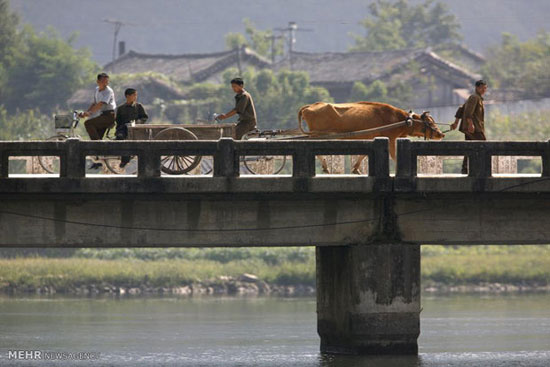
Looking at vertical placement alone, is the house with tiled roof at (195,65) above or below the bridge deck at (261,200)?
above

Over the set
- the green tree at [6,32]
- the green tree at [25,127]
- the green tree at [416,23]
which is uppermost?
the green tree at [416,23]

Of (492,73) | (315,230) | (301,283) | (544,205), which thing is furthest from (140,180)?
(492,73)

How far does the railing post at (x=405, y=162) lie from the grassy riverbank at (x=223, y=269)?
97.9 feet

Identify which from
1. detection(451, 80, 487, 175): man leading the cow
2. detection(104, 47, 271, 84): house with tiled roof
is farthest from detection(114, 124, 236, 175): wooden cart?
detection(104, 47, 271, 84): house with tiled roof

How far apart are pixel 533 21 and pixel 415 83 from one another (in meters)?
106

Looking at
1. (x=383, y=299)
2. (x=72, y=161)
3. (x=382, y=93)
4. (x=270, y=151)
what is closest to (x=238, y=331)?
(x=383, y=299)

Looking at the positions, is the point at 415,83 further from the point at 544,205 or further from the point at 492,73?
the point at 544,205

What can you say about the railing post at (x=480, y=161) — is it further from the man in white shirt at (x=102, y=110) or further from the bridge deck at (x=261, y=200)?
the man in white shirt at (x=102, y=110)

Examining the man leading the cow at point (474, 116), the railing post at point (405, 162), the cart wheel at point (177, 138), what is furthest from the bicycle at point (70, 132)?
the man leading the cow at point (474, 116)

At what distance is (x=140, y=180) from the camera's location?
2314cm

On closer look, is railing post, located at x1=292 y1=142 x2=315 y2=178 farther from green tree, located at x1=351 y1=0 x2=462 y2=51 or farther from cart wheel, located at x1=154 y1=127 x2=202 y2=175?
green tree, located at x1=351 y1=0 x2=462 y2=51

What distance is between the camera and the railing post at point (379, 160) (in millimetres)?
23797

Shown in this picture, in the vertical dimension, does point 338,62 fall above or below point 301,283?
above

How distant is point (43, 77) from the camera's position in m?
80.4
